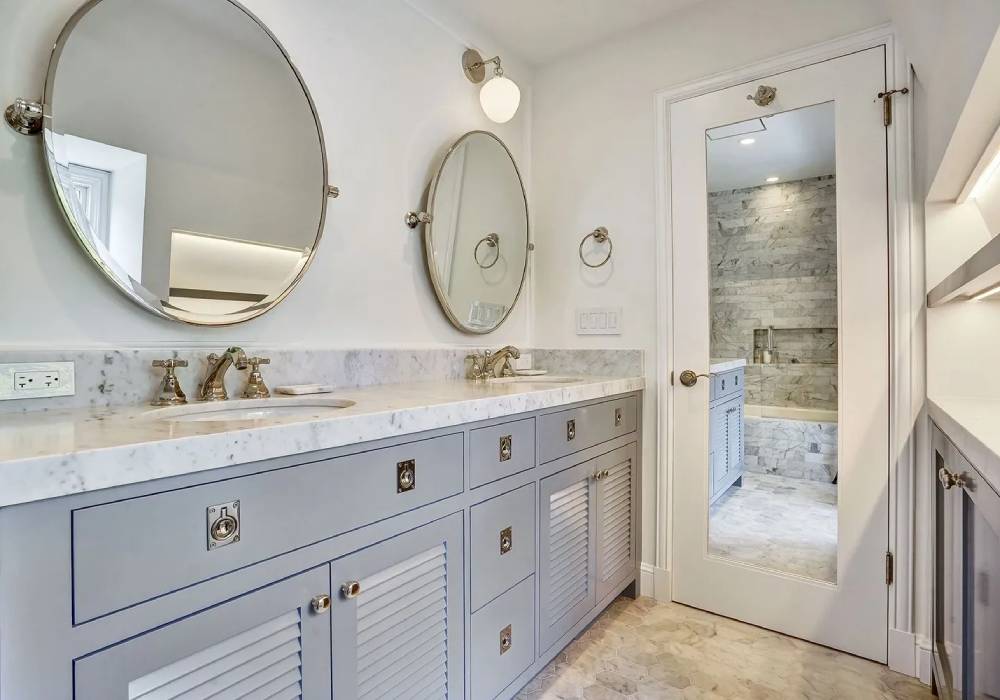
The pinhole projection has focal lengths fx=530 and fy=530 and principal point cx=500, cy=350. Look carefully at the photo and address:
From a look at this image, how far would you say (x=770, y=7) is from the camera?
1.93 meters

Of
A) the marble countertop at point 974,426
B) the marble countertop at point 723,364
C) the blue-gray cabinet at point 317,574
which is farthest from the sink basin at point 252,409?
the marble countertop at point 723,364

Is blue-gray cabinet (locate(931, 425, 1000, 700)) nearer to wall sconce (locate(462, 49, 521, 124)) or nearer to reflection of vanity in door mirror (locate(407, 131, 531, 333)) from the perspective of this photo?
reflection of vanity in door mirror (locate(407, 131, 531, 333))

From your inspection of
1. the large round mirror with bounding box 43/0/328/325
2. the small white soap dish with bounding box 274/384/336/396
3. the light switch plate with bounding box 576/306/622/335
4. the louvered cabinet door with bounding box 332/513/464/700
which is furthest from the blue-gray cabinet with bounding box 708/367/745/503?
the large round mirror with bounding box 43/0/328/325

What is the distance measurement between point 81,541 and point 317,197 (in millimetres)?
1152

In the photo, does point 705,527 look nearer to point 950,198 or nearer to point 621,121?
point 950,198

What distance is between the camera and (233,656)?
0.84 m

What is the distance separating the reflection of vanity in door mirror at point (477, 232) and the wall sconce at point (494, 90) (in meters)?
0.12

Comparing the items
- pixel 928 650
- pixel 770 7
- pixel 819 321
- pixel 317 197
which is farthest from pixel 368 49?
pixel 928 650

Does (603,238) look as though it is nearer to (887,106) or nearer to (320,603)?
(887,106)

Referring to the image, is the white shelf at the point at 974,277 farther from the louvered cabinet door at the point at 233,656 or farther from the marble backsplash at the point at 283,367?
the louvered cabinet door at the point at 233,656

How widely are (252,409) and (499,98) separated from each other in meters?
1.50

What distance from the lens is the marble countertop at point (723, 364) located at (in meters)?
2.00

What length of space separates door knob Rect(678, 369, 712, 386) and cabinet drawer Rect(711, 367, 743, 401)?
42 millimetres

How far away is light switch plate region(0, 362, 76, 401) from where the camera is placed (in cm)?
104
